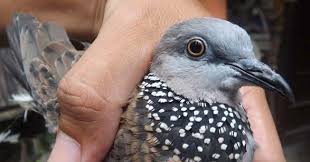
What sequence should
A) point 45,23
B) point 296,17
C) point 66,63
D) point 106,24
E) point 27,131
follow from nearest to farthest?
point 106,24 < point 66,63 < point 45,23 < point 27,131 < point 296,17

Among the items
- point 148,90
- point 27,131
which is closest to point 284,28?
point 27,131

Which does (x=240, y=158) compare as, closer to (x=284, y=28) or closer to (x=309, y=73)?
(x=284, y=28)

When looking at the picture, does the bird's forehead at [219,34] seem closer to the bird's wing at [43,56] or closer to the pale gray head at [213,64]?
the pale gray head at [213,64]

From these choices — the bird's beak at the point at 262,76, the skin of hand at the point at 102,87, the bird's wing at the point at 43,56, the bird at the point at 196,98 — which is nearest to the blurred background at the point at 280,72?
the bird's wing at the point at 43,56

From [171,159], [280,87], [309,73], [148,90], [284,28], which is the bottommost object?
[309,73]

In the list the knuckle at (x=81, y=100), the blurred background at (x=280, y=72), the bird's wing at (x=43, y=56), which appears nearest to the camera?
the knuckle at (x=81, y=100)

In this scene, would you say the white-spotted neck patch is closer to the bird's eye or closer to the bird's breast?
the bird's breast
